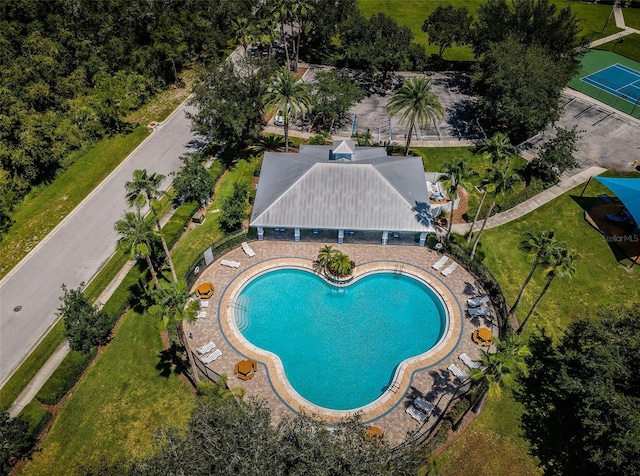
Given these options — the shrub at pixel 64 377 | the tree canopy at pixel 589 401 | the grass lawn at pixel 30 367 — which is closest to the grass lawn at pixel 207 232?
the shrub at pixel 64 377

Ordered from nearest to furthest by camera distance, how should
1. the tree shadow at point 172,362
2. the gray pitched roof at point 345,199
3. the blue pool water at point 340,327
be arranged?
the blue pool water at point 340,327, the tree shadow at point 172,362, the gray pitched roof at point 345,199

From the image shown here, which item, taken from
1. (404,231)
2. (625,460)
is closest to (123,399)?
(404,231)

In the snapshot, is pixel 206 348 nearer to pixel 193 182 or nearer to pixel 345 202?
pixel 345 202

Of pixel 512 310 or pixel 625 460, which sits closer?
pixel 625 460

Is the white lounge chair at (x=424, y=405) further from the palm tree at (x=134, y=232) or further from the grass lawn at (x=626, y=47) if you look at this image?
the grass lawn at (x=626, y=47)

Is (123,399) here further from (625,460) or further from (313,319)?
(625,460)

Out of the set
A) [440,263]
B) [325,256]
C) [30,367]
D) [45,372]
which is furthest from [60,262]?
[440,263]
